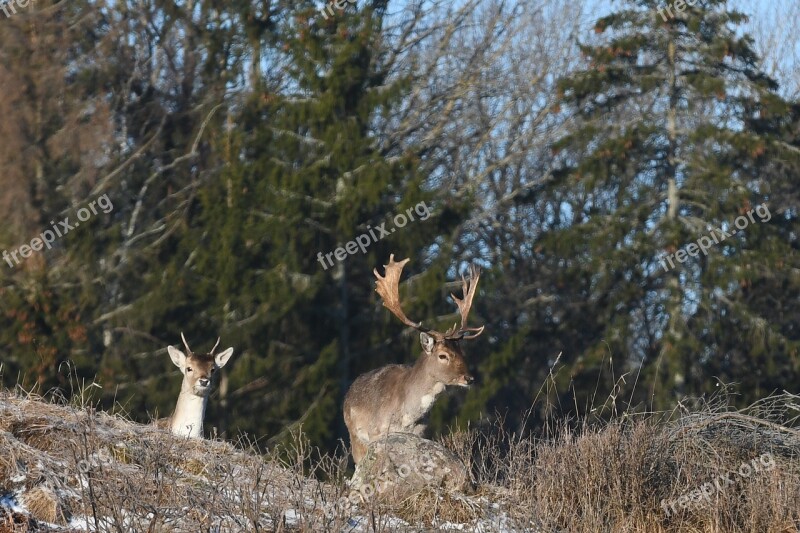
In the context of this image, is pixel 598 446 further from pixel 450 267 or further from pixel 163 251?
pixel 450 267

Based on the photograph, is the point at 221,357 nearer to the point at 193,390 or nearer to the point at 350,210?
the point at 193,390

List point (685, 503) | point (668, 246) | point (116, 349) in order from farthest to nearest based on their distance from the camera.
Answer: point (668, 246) < point (116, 349) < point (685, 503)

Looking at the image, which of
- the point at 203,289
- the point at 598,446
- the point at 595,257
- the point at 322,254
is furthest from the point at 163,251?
the point at 598,446

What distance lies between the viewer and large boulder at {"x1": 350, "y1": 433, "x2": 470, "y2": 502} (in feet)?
27.9

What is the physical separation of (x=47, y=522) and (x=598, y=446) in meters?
3.77

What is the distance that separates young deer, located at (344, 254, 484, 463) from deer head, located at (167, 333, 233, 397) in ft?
5.02

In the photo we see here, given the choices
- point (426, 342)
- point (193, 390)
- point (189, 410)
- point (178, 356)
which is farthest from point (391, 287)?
point (189, 410)

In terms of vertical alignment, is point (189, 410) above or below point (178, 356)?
below

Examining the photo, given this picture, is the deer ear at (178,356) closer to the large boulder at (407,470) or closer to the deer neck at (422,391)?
the deer neck at (422,391)

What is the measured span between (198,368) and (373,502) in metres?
6.70

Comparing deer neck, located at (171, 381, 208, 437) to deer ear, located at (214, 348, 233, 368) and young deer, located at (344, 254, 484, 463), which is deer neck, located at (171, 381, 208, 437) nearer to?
deer ear, located at (214, 348, 233, 368)

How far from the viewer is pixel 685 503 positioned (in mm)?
9094

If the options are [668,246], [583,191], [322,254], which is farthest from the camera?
[583,191]

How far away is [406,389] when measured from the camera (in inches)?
531
